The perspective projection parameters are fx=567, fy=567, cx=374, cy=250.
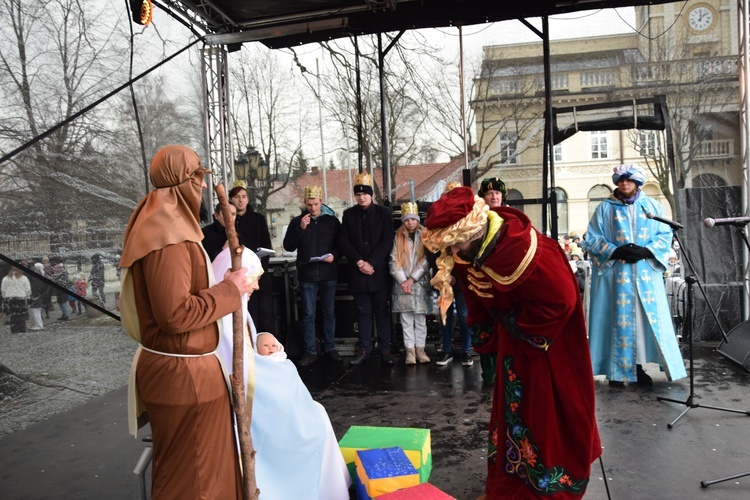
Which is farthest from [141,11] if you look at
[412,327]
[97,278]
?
[412,327]

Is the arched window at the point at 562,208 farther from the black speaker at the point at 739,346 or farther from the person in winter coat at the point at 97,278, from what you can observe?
the person in winter coat at the point at 97,278

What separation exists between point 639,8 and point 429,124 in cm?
313

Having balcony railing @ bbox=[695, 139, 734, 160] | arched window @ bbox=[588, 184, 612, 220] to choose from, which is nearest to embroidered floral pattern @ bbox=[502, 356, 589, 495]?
balcony railing @ bbox=[695, 139, 734, 160]

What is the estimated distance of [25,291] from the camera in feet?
14.7

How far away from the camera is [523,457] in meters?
2.49

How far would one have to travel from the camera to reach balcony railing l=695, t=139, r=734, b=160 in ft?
22.3

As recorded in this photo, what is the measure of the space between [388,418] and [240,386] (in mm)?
2489

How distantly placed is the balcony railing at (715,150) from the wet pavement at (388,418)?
2.33m

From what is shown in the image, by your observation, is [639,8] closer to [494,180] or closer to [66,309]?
[494,180]

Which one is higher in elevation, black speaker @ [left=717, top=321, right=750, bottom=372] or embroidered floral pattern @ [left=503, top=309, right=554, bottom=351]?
embroidered floral pattern @ [left=503, top=309, right=554, bottom=351]

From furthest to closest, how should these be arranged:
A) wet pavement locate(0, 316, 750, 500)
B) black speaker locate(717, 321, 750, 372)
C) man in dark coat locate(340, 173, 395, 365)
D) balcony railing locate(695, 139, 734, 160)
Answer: balcony railing locate(695, 139, 734, 160)
man in dark coat locate(340, 173, 395, 365)
black speaker locate(717, 321, 750, 372)
wet pavement locate(0, 316, 750, 500)

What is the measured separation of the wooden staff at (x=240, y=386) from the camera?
2191 millimetres

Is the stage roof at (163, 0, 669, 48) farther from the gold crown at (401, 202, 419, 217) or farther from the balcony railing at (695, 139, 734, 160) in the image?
the gold crown at (401, 202, 419, 217)

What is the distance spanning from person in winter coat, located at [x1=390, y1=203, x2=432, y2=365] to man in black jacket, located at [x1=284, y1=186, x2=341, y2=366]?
71 cm
